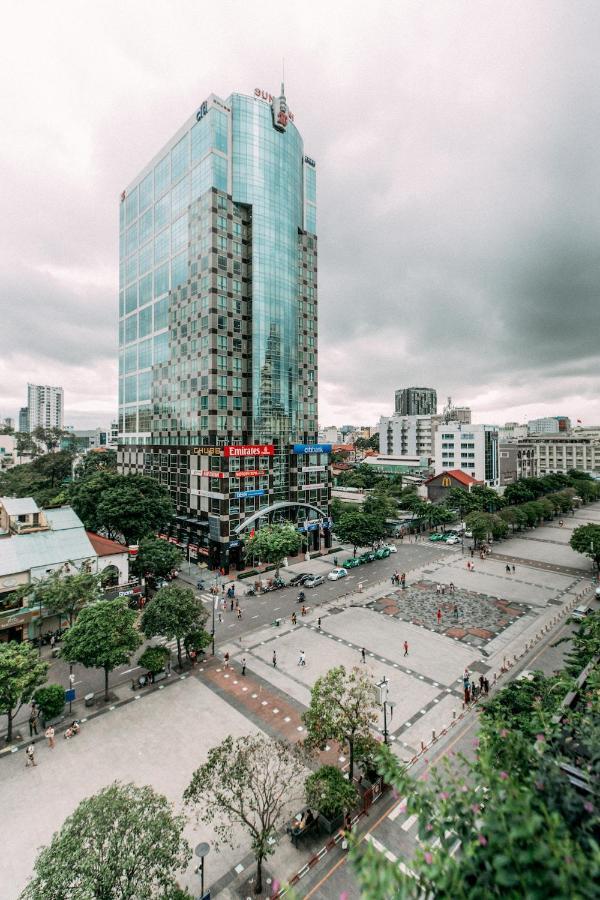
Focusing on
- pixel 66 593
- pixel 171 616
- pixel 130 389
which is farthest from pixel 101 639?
pixel 130 389

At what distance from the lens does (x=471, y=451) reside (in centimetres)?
12788

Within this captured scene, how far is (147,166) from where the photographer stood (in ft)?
282

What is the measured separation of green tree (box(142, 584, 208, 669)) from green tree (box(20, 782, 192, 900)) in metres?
18.1

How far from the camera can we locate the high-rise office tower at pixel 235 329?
6656 cm

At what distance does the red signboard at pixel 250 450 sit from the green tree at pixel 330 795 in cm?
4740

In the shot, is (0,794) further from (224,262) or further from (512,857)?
(224,262)

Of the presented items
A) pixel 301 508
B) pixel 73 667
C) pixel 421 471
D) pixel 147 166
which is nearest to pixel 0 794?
pixel 73 667

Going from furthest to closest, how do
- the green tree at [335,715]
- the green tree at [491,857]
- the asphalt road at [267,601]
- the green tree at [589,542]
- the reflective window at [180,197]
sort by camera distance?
the reflective window at [180,197] → the green tree at [589,542] → the asphalt road at [267,601] → the green tree at [335,715] → the green tree at [491,857]

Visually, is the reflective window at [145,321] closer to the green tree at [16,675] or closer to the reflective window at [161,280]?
the reflective window at [161,280]

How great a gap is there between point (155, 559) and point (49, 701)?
22.6m

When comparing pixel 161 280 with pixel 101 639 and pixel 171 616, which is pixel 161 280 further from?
pixel 101 639

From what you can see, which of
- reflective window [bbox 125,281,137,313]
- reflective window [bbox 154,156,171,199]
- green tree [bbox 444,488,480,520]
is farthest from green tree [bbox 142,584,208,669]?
reflective window [bbox 154,156,171,199]

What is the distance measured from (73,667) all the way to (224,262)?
59.2 m

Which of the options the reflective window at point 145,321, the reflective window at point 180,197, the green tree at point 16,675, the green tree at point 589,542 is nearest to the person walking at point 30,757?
the green tree at point 16,675
